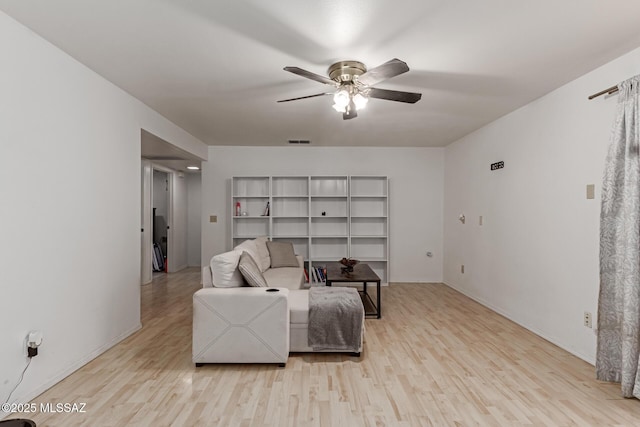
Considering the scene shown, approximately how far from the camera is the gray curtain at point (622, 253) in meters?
2.36

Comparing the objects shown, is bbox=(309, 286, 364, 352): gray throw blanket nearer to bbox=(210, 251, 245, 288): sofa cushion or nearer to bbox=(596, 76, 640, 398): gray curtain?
bbox=(210, 251, 245, 288): sofa cushion

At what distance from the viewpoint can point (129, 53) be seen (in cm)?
265

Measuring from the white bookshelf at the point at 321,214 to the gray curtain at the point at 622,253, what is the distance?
383 cm

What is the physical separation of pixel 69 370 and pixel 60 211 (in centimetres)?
123

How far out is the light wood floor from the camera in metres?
2.15

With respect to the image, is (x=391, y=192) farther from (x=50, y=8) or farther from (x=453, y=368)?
(x=50, y=8)

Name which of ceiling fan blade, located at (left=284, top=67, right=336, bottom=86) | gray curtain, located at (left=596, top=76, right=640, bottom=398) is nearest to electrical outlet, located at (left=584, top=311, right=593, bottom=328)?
gray curtain, located at (left=596, top=76, right=640, bottom=398)

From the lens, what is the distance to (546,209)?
11.6ft

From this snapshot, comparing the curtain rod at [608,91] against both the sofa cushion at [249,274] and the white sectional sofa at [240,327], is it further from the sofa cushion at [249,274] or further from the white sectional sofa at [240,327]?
the sofa cushion at [249,274]

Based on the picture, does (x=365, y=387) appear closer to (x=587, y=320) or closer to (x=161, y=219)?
(x=587, y=320)

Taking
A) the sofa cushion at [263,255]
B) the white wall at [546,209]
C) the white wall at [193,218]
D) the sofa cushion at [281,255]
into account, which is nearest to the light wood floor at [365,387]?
the white wall at [546,209]

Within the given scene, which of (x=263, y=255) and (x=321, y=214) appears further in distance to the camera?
(x=321, y=214)

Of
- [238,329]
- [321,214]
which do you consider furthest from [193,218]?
[238,329]

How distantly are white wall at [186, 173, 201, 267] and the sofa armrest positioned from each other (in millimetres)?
5404
